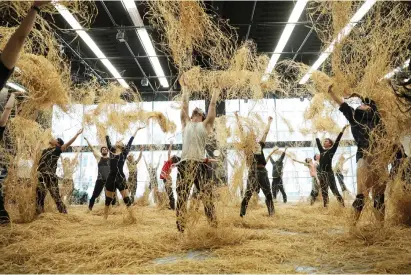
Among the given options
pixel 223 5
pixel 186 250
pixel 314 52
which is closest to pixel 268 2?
pixel 223 5

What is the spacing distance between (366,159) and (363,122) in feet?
1.34

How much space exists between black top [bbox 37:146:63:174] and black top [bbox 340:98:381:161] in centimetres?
413

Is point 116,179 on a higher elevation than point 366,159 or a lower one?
lower

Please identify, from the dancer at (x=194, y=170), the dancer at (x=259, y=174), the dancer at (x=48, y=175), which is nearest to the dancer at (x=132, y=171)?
the dancer at (x=48, y=175)

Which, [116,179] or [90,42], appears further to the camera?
[90,42]

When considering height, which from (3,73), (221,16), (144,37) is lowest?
(3,73)

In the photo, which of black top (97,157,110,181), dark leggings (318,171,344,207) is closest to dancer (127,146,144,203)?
black top (97,157,110,181)

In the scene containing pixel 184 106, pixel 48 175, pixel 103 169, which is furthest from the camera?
pixel 103 169

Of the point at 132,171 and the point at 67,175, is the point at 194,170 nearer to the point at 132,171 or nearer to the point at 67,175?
the point at 67,175

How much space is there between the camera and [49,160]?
512 cm

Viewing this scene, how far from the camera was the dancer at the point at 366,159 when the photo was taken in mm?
3277

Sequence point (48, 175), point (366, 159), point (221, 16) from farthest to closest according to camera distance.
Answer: point (221, 16) < point (48, 175) < point (366, 159)

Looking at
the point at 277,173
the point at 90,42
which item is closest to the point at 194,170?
the point at 277,173

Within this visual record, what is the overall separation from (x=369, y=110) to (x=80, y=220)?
13.8ft
